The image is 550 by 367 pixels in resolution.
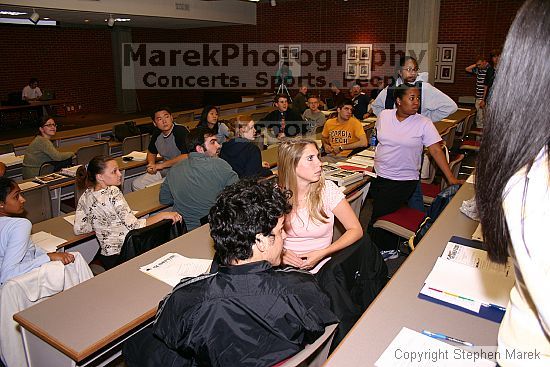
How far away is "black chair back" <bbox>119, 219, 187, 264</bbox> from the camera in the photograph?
2.69m

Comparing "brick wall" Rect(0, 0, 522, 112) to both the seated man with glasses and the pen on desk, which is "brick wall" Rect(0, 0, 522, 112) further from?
the pen on desk

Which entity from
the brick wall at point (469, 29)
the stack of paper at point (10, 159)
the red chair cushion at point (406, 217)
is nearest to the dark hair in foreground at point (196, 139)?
the red chair cushion at point (406, 217)

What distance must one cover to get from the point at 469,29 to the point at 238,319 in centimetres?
1194

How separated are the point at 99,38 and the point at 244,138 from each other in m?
12.5

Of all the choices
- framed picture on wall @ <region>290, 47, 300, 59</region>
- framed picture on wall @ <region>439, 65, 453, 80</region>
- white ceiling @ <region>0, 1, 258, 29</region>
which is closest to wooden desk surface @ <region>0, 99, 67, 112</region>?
white ceiling @ <region>0, 1, 258, 29</region>

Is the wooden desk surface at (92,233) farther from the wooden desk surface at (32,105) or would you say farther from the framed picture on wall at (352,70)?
the framed picture on wall at (352,70)

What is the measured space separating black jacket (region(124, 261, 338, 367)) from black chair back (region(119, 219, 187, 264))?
115 centimetres

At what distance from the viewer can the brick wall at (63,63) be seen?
12.9 metres

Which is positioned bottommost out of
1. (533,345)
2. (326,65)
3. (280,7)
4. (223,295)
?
(223,295)

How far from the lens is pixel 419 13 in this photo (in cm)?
1046

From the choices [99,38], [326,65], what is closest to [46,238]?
[326,65]

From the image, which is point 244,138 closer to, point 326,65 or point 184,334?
point 184,334

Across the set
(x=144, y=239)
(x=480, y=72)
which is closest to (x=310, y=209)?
(x=144, y=239)

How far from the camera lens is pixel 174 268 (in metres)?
2.39
